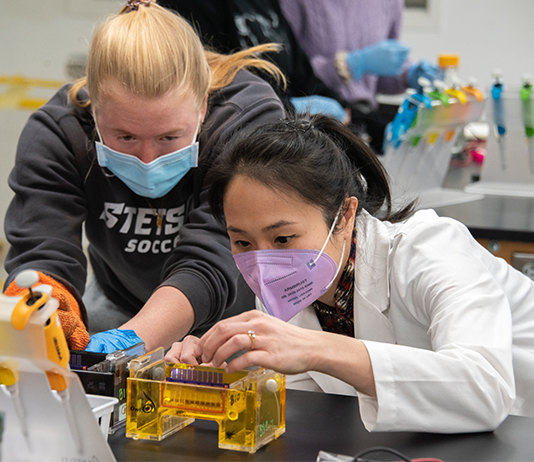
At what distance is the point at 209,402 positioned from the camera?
866 mm

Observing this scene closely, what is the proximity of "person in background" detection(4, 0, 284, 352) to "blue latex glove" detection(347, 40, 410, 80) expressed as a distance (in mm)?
1920

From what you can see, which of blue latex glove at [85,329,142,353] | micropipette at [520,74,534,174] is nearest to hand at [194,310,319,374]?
blue latex glove at [85,329,142,353]

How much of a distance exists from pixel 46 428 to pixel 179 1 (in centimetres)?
221

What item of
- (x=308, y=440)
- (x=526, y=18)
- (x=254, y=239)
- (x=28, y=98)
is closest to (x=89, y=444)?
(x=308, y=440)

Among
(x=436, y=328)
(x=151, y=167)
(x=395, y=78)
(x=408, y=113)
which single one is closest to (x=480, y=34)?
(x=395, y=78)

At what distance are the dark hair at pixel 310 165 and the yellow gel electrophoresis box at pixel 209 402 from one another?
1.22 ft

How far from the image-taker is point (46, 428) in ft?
2.58

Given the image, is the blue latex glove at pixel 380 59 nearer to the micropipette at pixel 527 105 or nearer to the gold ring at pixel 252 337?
the micropipette at pixel 527 105

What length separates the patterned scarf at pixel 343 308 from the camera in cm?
126

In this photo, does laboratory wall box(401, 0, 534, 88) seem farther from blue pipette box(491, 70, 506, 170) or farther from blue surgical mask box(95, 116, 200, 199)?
blue surgical mask box(95, 116, 200, 199)

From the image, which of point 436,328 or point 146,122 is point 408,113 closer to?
point 146,122

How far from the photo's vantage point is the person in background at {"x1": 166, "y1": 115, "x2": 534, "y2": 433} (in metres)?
0.90

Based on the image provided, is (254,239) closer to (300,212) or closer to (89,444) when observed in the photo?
(300,212)

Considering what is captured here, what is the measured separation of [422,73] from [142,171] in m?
2.43
